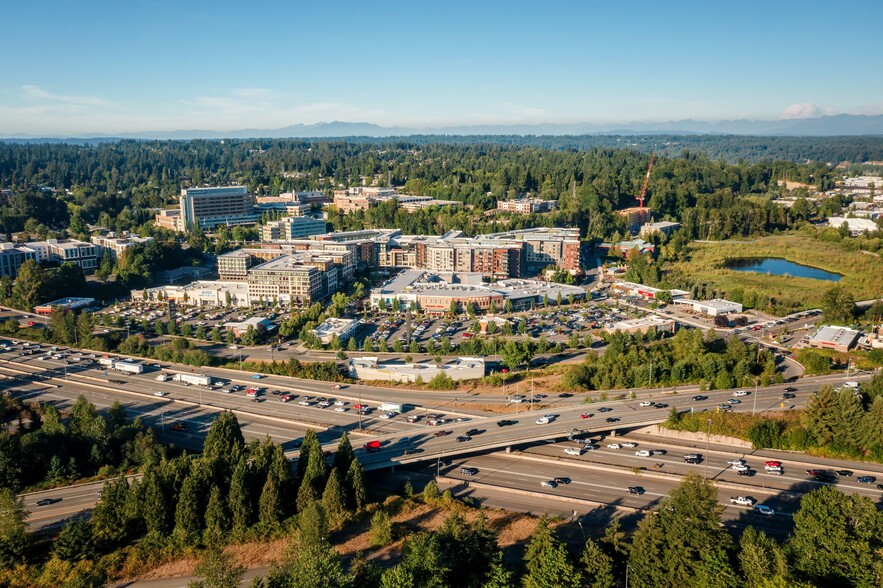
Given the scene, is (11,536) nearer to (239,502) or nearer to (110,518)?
(110,518)

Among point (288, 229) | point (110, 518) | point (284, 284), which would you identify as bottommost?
point (110, 518)

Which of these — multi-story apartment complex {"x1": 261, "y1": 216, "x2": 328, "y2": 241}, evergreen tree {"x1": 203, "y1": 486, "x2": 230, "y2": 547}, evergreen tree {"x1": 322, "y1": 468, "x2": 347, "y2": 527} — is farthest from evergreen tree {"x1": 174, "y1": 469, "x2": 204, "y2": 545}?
multi-story apartment complex {"x1": 261, "y1": 216, "x2": 328, "y2": 241}

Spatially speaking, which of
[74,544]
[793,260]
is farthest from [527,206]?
[74,544]

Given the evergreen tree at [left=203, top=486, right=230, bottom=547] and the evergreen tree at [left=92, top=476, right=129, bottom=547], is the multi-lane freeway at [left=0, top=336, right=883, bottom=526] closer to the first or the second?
the evergreen tree at [left=92, top=476, right=129, bottom=547]

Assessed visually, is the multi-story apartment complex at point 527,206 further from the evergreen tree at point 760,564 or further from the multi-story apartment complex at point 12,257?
the evergreen tree at point 760,564

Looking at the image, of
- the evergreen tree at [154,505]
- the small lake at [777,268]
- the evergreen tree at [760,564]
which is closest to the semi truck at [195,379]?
the evergreen tree at [154,505]

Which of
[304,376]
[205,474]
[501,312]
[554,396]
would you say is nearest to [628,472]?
[554,396]
